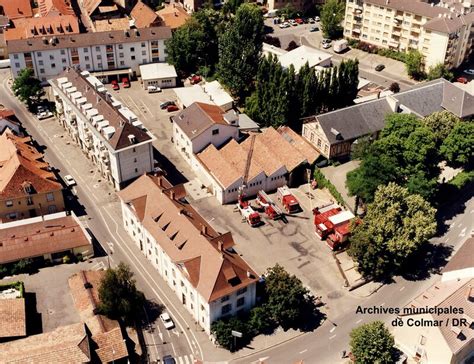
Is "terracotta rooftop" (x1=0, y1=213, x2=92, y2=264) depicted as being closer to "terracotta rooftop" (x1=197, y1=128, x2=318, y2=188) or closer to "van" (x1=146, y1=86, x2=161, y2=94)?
"terracotta rooftop" (x1=197, y1=128, x2=318, y2=188)

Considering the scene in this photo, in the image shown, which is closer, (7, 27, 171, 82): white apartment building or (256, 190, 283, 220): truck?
(256, 190, 283, 220): truck

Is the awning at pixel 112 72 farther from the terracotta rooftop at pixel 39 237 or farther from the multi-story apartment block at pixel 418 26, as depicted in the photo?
the multi-story apartment block at pixel 418 26

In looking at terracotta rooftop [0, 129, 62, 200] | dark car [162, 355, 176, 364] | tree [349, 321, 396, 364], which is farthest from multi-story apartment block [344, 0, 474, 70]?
dark car [162, 355, 176, 364]

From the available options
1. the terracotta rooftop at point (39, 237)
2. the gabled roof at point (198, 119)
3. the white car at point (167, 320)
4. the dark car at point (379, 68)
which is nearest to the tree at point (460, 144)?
the gabled roof at point (198, 119)

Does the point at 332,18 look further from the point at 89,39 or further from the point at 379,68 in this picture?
the point at 89,39

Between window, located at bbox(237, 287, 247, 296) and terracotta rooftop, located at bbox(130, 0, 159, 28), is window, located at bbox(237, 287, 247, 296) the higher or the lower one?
the lower one

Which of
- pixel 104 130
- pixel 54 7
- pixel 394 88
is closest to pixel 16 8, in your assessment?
pixel 54 7

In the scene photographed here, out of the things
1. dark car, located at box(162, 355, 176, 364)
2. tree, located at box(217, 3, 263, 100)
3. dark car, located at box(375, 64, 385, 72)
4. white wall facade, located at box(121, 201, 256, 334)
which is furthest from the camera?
dark car, located at box(375, 64, 385, 72)

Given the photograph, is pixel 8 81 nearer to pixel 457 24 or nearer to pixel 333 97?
pixel 333 97
